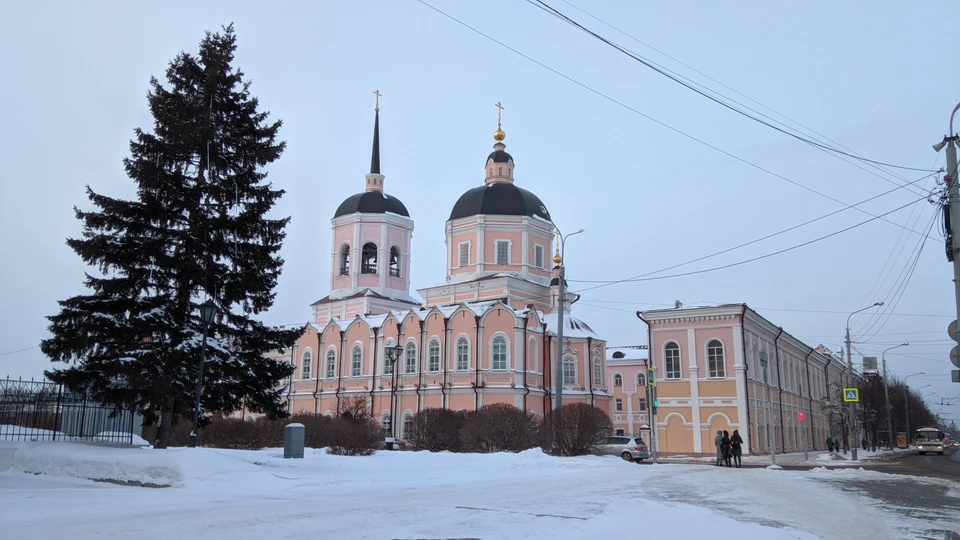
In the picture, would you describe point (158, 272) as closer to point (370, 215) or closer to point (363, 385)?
point (363, 385)

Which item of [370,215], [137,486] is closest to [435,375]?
[370,215]

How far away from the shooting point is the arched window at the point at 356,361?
48719 millimetres

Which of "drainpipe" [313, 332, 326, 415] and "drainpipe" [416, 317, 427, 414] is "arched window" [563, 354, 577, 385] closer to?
"drainpipe" [416, 317, 427, 414]

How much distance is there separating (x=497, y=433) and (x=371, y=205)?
97.0 ft

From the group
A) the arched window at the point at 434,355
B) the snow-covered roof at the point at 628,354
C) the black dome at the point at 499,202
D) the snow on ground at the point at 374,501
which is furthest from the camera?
the snow-covered roof at the point at 628,354

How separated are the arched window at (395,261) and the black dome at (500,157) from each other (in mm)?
9353

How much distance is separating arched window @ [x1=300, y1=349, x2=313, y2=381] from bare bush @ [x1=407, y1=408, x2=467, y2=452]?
23658mm

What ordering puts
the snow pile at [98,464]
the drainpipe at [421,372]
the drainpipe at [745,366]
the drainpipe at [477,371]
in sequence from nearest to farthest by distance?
1. the snow pile at [98,464]
2. the drainpipe at [745,366]
3. the drainpipe at [477,371]
4. the drainpipe at [421,372]

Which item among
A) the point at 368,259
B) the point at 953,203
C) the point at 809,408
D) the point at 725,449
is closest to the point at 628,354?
the point at 809,408

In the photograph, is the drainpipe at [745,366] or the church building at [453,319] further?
the church building at [453,319]

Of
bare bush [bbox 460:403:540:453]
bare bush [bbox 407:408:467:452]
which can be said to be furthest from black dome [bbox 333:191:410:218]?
bare bush [bbox 460:403:540:453]

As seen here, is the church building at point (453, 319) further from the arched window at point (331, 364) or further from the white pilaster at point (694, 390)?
the white pilaster at point (694, 390)

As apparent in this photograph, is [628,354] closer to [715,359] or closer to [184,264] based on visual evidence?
[715,359]

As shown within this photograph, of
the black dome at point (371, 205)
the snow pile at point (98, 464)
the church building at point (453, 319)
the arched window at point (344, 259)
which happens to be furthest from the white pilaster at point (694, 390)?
the snow pile at point (98, 464)
